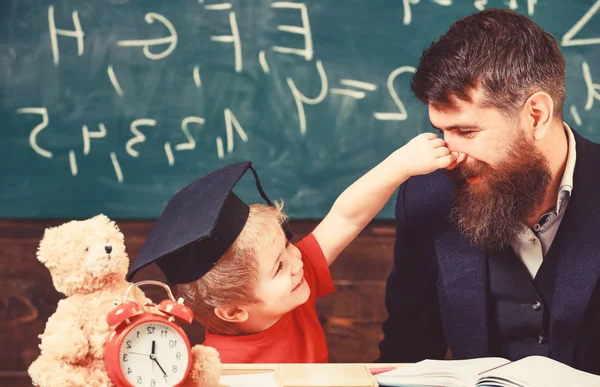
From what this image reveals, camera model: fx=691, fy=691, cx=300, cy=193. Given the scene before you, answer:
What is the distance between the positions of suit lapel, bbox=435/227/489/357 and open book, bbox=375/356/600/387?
0.38 meters

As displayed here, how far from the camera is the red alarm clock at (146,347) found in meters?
1.00

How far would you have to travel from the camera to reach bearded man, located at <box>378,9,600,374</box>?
4.91ft

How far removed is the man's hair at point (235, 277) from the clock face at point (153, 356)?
227mm

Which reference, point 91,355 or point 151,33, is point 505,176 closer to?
point 91,355

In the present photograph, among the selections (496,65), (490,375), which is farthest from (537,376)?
(496,65)

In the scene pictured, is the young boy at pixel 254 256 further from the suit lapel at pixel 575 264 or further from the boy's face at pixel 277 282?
the suit lapel at pixel 575 264

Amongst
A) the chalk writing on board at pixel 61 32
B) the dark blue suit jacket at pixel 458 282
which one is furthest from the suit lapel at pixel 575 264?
the chalk writing on board at pixel 61 32

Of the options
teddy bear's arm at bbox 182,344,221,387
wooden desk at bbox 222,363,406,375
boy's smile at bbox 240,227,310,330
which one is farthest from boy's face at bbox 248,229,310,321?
teddy bear's arm at bbox 182,344,221,387

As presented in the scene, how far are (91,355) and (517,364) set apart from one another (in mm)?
680

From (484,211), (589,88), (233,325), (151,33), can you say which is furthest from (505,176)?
(151,33)

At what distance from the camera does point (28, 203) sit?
2.21 metres

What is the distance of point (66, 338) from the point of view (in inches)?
39.0

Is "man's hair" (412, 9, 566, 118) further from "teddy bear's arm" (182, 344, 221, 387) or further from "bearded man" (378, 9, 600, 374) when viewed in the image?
"teddy bear's arm" (182, 344, 221, 387)

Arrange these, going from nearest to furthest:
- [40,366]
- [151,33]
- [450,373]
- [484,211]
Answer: [40,366]
[450,373]
[484,211]
[151,33]
